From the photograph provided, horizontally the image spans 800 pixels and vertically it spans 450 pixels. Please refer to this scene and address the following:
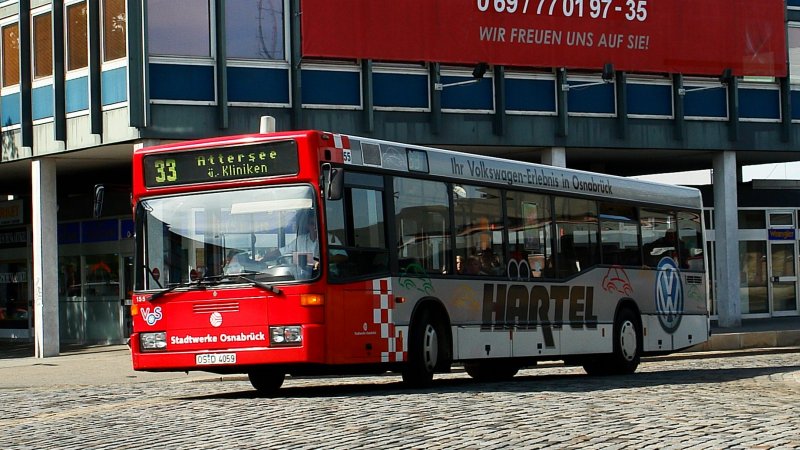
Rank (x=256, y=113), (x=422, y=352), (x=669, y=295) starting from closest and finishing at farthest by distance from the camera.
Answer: (x=422, y=352) → (x=669, y=295) → (x=256, y=113)

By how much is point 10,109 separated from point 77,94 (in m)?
3.00

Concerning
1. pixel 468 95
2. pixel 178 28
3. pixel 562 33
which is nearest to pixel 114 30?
pixel 178 28

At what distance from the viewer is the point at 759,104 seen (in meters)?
37.7

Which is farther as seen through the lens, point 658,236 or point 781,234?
point 781,234

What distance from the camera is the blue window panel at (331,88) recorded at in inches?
1228

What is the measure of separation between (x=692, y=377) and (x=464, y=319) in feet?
11.7

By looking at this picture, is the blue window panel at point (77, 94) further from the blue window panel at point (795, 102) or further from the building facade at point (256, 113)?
the blue window panel at point (795, 102)


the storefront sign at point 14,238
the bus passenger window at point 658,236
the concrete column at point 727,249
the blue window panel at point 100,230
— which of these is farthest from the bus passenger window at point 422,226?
the storefront sign at point 14,238

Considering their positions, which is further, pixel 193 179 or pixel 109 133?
pixel 109 133

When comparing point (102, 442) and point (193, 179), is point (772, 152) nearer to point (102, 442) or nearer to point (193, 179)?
point (193, 179)

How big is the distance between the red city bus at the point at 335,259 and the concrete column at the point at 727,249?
714 inches

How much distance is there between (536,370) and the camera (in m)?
24.2

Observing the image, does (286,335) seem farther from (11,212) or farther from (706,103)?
(11,212)

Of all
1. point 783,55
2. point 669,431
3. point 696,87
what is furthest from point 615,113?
point 669,431
